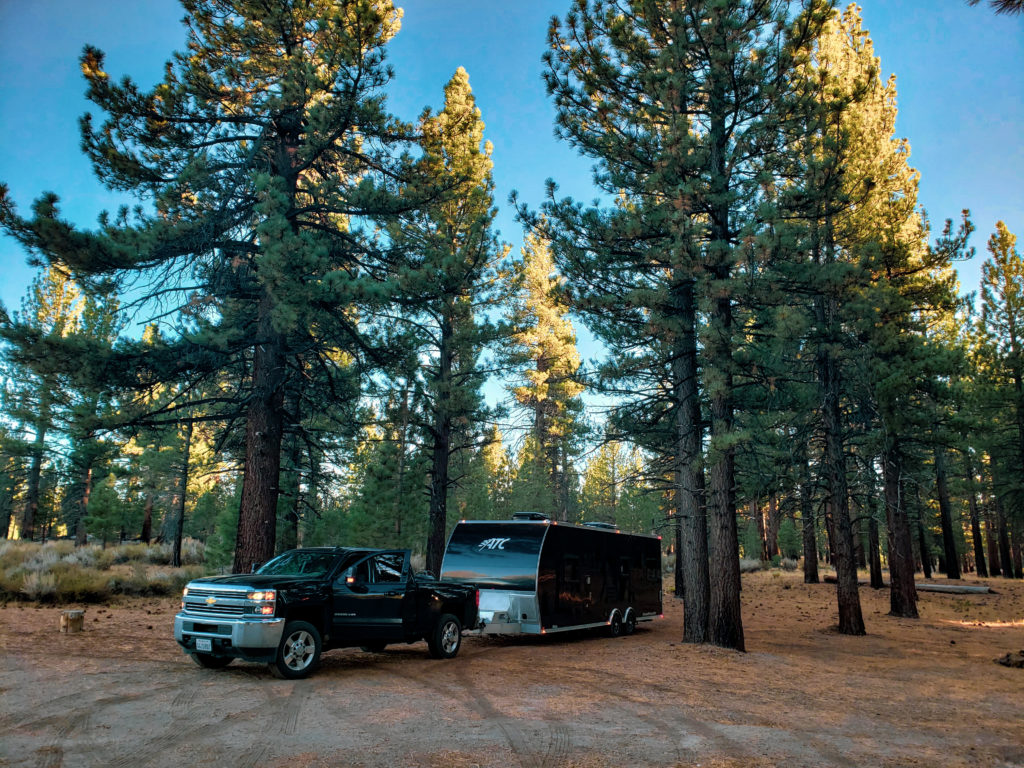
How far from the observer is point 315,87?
13508mm

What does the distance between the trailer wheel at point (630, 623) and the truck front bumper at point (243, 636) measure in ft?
36.6

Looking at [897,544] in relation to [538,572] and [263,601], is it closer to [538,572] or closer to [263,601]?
[538,572]

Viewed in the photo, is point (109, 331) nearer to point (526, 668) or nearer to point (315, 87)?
point (315, 87)

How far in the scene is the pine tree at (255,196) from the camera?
13.2 metres

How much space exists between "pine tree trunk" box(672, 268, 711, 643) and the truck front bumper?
9244 millimetres

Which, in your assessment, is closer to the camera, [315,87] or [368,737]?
[368,737]

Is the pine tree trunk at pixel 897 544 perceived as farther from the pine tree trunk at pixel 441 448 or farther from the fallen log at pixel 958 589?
the pine tree trunk at pixel 441 448

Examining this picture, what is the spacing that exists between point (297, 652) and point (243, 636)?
0.89 meters

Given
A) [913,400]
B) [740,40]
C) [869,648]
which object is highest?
[740,40]

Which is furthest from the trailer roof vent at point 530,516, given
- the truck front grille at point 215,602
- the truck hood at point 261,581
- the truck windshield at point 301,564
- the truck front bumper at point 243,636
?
the truck front grille at point 215,602

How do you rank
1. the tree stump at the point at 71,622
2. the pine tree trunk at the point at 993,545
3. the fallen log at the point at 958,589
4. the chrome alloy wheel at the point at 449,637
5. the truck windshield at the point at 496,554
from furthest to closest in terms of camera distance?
the pine tree trunk at the point at 993,545
the fallen log at the point at 958,589
the truck windshield at the point at 496,554
the tree stump at the point at 71,622
the chrome alloy wheel at the point at 449,637

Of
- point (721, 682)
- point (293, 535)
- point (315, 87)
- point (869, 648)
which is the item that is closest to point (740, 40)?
point (315, 87)

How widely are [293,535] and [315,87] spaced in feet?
51.5

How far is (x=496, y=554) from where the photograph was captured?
14.9 metres
